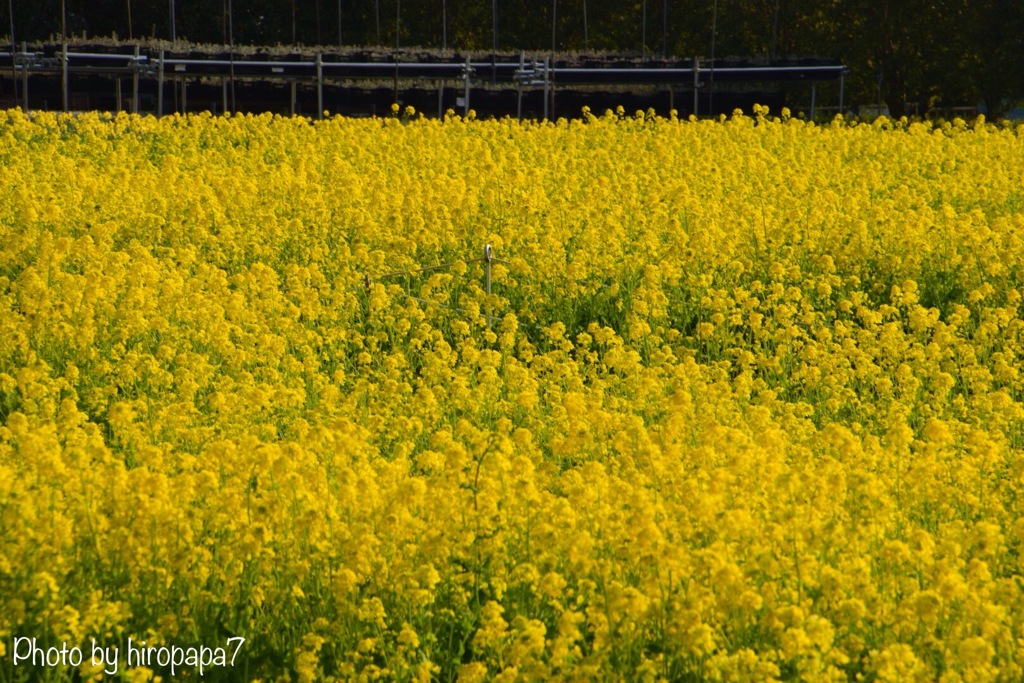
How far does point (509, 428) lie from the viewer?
6672 mm

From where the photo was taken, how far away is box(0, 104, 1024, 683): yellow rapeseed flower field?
4.51 metres

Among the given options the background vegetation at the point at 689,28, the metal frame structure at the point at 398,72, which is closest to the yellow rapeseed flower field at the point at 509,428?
the metal frame structure at the point at 398,72

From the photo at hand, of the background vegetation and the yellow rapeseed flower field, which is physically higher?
the background vegetation

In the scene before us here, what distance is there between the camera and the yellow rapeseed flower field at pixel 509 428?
4.51 m

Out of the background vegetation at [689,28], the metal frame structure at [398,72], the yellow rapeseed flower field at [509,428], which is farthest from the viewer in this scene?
the background vegetation at [689,28]

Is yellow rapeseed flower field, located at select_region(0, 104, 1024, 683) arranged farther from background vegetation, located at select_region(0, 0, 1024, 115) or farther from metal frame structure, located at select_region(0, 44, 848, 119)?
background vegetation, located at select_region(0, 0, 1024, 115)

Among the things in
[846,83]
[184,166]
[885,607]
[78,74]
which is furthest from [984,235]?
[846,83]

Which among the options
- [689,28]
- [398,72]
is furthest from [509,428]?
[689,28]

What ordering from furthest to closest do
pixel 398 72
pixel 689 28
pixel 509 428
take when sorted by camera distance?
pixel 689 28, pixel 398 72, pixel 509 428

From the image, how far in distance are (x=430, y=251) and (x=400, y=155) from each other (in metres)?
5.43

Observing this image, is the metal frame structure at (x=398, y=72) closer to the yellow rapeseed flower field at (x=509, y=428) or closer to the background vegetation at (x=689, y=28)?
the background vegetation at (x=689, y=28)

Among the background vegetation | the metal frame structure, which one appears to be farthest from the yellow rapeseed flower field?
the background vegetation

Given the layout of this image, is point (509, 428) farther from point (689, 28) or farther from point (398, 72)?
point (689, 28)

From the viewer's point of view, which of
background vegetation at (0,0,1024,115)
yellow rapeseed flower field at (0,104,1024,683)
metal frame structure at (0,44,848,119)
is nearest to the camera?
yellow rapeseed flower field at (0,104,1024,683)
